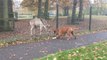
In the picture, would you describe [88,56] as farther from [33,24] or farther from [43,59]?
[33,24]

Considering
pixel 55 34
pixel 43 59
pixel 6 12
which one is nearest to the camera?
pixel 43 59

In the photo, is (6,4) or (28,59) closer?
(28,59)

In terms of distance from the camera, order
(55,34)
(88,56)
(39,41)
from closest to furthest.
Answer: (88,56)
(39,41)
(55,34)

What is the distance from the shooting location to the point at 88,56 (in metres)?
9.36

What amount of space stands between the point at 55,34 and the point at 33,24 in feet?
4.03

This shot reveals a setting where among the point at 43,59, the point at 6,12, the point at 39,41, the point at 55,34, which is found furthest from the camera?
the point at 6,12

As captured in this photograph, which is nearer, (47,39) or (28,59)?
(28,59)

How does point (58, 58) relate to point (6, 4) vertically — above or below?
below

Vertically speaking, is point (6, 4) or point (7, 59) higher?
point (6, 4)

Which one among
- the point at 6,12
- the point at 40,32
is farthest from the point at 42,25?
the point at 6,12

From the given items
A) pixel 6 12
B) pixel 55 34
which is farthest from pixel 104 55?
pixel 6 12

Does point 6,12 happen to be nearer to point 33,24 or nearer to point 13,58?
point 33,24

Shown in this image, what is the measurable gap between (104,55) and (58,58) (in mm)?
1742

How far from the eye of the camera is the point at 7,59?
8945 millimetres
